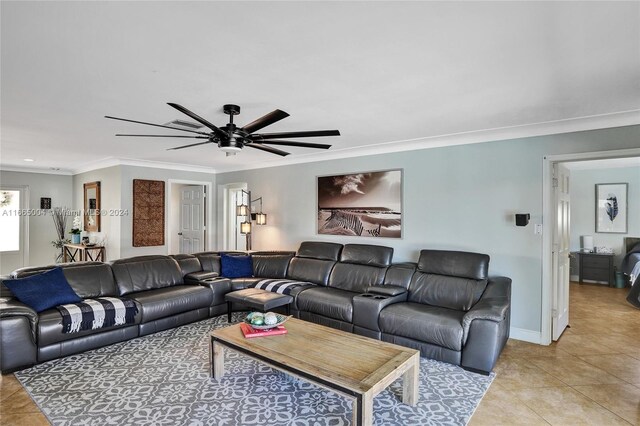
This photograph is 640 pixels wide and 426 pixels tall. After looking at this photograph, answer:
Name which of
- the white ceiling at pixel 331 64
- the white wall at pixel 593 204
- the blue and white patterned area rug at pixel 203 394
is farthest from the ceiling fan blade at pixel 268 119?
the white wall at pixel 593 204

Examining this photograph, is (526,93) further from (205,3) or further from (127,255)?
(127,255)

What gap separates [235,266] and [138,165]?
2775mm

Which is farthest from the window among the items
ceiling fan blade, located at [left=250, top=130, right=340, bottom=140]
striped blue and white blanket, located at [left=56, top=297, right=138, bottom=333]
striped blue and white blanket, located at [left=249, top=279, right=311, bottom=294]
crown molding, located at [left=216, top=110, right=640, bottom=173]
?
ceiling fan blade, located at [left=250, top=130, right=340, bottom=140]

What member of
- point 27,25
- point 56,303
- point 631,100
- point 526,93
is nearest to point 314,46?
point 27,25

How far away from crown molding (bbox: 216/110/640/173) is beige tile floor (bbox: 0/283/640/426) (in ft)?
7.57

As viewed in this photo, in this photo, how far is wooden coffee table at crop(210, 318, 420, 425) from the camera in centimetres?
210

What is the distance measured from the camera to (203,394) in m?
2.69

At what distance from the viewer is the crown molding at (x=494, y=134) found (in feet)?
10.9

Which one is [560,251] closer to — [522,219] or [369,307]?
[522,219]

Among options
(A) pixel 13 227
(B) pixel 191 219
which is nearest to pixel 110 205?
(B) pixel 191 219

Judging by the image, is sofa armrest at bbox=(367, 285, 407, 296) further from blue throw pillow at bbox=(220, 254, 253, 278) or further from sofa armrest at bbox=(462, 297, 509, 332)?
blue throw pillow at bbox=(220, 254, 253, 278)

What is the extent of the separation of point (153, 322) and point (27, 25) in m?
3.18

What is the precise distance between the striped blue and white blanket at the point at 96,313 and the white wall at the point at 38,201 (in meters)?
5.09

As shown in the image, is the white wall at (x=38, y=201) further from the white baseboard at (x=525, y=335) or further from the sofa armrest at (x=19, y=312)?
the white baseboard at (x=525, y=335)
